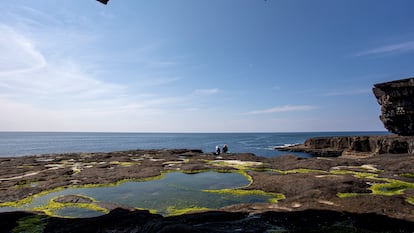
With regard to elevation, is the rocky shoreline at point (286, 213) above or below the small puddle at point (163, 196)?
above

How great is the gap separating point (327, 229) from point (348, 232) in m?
1.02

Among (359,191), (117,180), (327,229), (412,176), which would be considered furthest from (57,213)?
(412,176)

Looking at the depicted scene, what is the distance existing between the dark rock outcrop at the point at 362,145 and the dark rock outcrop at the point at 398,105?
349 centimetres

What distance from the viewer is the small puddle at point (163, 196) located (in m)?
19.5

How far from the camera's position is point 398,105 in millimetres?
60688

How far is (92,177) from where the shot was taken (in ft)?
104

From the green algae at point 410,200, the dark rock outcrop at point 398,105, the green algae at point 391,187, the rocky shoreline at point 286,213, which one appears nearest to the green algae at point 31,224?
the rocky shoreline at point 286,213

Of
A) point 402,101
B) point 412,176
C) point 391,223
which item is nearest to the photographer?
point 391,223

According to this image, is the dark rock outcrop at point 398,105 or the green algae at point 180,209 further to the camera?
the dark rock outcrop at point 398,105

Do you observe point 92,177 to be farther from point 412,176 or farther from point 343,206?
point 412,176

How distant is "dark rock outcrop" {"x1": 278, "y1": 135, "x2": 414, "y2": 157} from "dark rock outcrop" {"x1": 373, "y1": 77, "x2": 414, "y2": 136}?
11.5 feet

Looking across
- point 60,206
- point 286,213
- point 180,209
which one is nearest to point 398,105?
point 286,213

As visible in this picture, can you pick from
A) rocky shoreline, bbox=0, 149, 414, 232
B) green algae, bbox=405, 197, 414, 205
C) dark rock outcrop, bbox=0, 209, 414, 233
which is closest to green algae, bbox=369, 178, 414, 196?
rocky shoreline, bbox=0, 149, 414, 232

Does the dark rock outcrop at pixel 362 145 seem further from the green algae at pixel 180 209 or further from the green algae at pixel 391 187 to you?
the green algae at pixel 180 209
